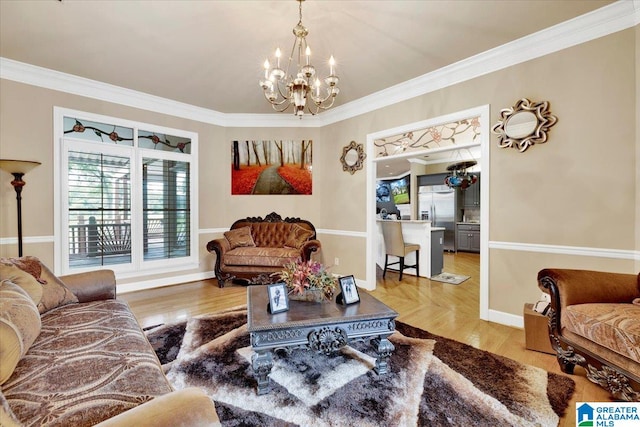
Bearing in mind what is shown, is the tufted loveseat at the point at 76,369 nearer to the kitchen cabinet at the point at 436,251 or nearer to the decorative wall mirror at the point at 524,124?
the decorative wall mirror at the point at 524,124

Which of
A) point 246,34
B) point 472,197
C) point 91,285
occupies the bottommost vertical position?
point 91,285

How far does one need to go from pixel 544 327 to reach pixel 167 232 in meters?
4.91

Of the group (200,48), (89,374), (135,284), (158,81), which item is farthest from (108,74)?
(89,374)

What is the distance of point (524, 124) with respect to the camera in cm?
275

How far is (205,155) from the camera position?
483cm

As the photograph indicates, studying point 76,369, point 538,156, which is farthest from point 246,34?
point 538,156

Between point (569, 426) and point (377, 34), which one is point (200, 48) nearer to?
point (377, 34)

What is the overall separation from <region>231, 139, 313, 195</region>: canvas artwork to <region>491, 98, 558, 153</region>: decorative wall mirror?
2977mm

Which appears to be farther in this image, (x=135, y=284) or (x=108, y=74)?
(x=135, y=284)

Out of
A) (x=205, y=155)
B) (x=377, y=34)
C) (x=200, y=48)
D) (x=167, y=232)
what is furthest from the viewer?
(x=205, y=155)

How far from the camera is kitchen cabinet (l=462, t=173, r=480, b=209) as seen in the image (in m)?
7.96

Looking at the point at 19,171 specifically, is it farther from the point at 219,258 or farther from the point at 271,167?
the point at 271,167

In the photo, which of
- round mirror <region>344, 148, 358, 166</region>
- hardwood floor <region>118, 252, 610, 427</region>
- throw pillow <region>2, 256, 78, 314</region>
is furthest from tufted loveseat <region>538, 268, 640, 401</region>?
throw pillow <region>2, 256, 78, 314</region>

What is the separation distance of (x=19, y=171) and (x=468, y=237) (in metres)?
9.05
